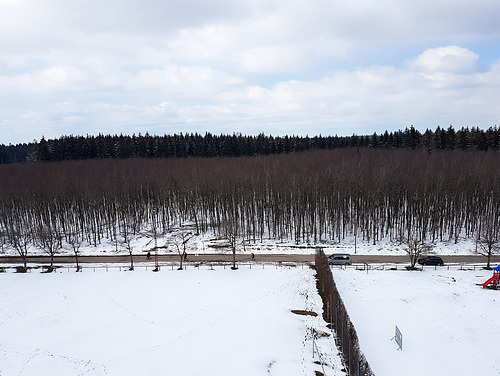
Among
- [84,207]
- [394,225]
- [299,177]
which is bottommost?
[394,225]

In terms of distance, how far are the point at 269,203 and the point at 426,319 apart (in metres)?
42.1

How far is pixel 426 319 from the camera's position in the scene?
29.0 meters

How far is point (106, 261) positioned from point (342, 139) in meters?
118

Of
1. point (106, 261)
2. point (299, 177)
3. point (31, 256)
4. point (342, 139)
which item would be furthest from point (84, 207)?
point (342, 139)

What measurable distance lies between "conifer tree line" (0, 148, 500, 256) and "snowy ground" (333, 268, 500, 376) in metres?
18.3

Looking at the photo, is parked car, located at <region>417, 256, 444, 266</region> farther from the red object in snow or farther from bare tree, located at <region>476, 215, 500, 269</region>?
the red object in snow

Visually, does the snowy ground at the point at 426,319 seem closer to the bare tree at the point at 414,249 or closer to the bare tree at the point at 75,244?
the bare tree at the point at 414,249

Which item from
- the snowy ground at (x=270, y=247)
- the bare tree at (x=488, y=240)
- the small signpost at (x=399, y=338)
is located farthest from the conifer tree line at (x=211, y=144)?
the small signpost at (x=399, y=338)

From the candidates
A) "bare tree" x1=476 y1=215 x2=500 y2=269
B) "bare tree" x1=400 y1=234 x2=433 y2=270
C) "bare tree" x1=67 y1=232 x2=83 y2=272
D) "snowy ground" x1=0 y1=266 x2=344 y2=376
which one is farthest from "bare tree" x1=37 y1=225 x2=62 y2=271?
"bare tree" x1=476 y1=215 x2=500 y2=269

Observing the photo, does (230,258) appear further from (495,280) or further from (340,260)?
(495,280)

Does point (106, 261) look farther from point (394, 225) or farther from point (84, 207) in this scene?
point (394, 225)

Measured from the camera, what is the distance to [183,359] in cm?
2370

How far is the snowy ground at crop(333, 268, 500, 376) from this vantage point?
23078mm

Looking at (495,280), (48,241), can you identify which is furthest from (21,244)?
(495,280)
